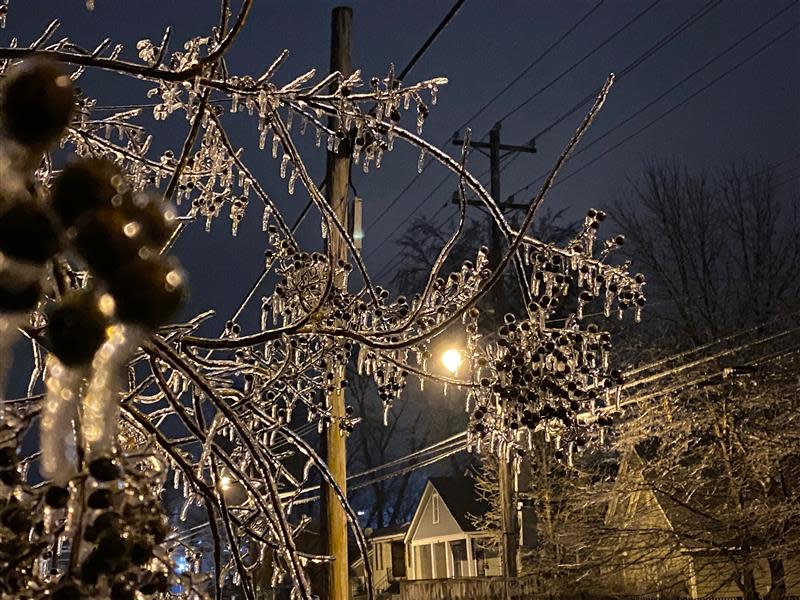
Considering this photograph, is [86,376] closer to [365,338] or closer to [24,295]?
[24,295]

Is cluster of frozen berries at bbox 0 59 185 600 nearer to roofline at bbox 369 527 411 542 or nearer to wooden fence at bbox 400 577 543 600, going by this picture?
wooden fence at bbox 400 577 543 600

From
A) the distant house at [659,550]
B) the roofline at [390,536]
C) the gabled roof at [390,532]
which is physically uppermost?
the gabled roof at [390,532]

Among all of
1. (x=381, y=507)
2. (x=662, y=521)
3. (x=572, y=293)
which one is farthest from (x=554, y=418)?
(x=381, y=507)

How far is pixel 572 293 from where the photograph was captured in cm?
2008

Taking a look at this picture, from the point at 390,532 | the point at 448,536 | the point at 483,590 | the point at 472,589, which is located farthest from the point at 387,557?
the point at 483,590

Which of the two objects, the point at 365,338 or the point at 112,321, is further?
A: the point at 365,338

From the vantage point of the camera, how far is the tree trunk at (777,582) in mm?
12727

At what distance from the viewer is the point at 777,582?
12.8 metres

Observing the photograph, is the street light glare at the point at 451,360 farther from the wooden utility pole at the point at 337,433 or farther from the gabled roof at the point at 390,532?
the gabled roof at the point at 390,532

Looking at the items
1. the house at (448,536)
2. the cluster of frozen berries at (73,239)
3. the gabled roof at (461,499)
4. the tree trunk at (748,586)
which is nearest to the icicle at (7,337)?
the cluster of frozen berries at (73,239)

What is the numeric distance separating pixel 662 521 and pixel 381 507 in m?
22.5

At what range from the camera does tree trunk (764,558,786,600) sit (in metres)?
12.7

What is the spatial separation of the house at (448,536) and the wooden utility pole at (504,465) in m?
8.89

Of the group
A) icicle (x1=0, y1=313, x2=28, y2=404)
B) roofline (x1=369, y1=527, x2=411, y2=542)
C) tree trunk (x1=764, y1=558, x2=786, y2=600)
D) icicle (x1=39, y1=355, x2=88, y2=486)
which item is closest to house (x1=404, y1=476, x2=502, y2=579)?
roofline (x1=369, y1=527, x2=411, y2=542)
